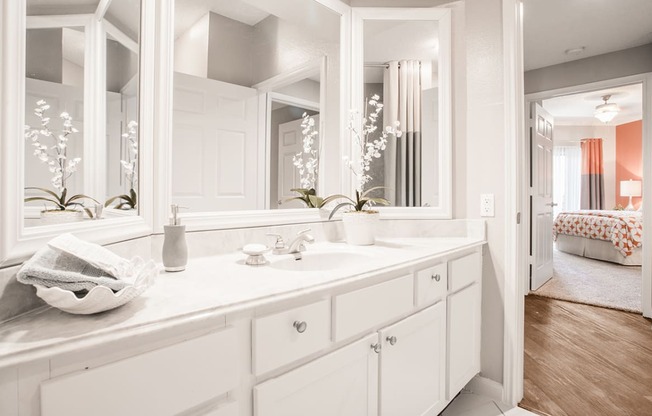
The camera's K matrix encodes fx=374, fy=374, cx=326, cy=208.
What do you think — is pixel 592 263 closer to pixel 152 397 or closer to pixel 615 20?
pixel 615 20

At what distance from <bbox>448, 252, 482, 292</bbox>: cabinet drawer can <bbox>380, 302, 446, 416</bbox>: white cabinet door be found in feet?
0.49

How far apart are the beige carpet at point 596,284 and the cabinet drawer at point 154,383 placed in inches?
156

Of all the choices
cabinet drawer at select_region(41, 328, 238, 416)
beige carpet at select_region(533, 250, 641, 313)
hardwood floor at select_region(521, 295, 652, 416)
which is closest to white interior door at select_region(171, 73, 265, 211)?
cabinet drawer at select_region(41, 328, 238, 416)

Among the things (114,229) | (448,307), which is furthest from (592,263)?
(114,229)

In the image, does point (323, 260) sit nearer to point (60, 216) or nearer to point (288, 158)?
point (288, 158)

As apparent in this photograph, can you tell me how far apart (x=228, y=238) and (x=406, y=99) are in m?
1.26

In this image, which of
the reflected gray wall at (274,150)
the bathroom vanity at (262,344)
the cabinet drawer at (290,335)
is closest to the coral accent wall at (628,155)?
the bathroom vanity at (262,344)

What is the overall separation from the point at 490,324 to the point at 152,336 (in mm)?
1828

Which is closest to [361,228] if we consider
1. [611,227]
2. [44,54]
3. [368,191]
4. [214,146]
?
[368,191]

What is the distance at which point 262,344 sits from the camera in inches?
34.6

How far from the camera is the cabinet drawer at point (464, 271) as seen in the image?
65.9 inches

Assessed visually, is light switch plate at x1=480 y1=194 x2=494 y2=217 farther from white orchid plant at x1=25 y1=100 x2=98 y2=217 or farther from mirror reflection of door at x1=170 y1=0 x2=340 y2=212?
white orchid plant at x1=25 y1=100 x2=98 y2=217

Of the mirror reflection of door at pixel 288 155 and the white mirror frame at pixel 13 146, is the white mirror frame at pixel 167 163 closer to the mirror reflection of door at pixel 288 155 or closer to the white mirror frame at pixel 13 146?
the mirror reflection of door at pixel 288 155

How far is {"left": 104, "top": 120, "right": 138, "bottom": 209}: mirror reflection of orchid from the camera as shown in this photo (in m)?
1.12
